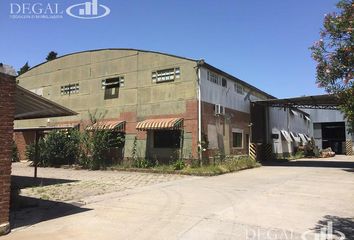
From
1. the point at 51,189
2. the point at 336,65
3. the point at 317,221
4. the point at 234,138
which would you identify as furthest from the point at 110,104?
the point at 336,65

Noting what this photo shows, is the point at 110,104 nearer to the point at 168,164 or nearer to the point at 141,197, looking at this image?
the point at 168,164

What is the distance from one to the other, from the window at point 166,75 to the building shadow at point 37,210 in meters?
13.5

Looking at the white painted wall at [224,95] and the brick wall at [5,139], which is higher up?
the white painted wall at [224,95]

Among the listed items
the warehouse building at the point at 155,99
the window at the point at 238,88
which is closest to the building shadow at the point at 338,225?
the warehouse building at the point at 155,99

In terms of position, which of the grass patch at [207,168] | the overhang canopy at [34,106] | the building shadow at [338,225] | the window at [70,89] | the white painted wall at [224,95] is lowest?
the building shadow at [338,225]

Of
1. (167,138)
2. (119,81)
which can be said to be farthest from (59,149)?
(167,138)

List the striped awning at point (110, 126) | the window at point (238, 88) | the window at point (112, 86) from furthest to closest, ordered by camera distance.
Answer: the window at point (238, 88), the window at point (112, 86), the striped awning at point (110, 126)

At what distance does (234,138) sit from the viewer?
2792cm

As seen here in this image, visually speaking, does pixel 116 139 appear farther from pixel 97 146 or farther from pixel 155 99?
pixel 155 99

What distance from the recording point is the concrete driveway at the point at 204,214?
781 centimetres

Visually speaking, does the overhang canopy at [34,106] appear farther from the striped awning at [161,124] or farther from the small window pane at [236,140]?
the small window pane at [236,140]

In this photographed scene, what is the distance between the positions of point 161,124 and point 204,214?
13.3 m

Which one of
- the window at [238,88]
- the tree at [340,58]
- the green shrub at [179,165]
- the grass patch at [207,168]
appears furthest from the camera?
the window at [238,88]

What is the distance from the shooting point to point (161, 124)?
2273 centimetres
